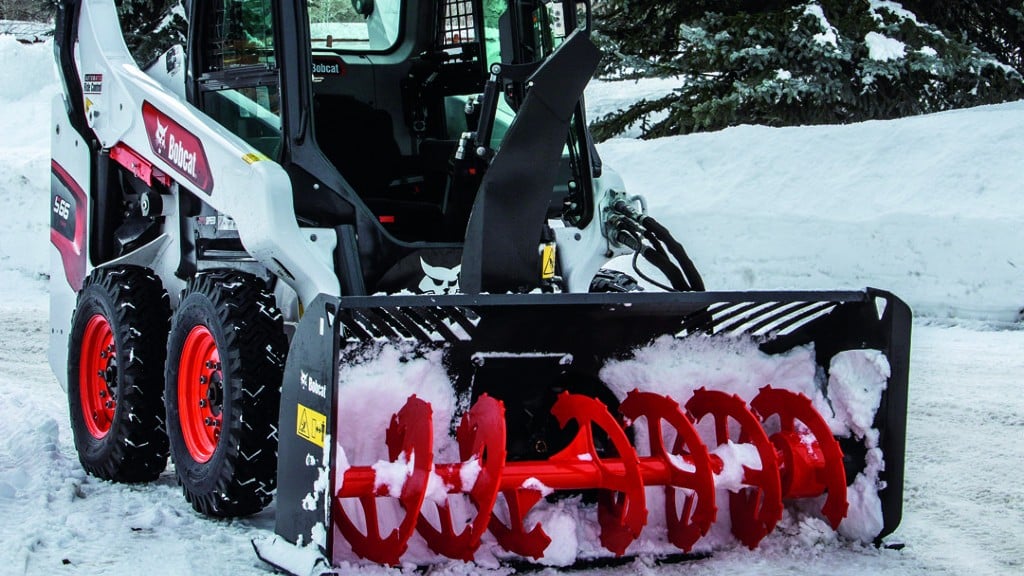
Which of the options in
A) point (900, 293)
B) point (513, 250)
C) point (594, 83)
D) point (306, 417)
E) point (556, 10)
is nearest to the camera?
point (306, 417)

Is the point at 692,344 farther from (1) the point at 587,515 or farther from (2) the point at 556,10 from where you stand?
(2) the point at 556,10

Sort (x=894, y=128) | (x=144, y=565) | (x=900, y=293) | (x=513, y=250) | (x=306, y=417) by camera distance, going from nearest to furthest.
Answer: (x=306, y=417) → (x=144, y=565) → (x=513, y=250) → (x=900, y=293) → (x=894, y=128)

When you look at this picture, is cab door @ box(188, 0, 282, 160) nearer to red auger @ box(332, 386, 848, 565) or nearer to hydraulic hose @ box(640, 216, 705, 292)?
red auger @ box(332, 386, 848, 565)

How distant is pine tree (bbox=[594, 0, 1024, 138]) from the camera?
39.0 feet

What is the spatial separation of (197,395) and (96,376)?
3.42 ft

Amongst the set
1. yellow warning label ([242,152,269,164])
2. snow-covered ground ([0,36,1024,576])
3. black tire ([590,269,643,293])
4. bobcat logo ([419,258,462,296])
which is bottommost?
snow-covered ground ([0,36,1024,576])

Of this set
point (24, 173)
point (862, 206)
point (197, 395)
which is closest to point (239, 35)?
point (197, 395)

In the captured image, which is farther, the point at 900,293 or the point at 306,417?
the point at 900,293

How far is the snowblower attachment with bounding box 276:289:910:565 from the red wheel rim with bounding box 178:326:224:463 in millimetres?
819

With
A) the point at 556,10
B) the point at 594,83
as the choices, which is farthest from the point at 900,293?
the point at 594,83

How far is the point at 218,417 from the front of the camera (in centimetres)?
445

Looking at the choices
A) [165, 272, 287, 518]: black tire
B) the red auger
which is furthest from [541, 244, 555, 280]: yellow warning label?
[165, 272, 287, 518]: black tire

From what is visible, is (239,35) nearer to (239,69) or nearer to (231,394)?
(239,69)

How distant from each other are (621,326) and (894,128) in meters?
7.91
